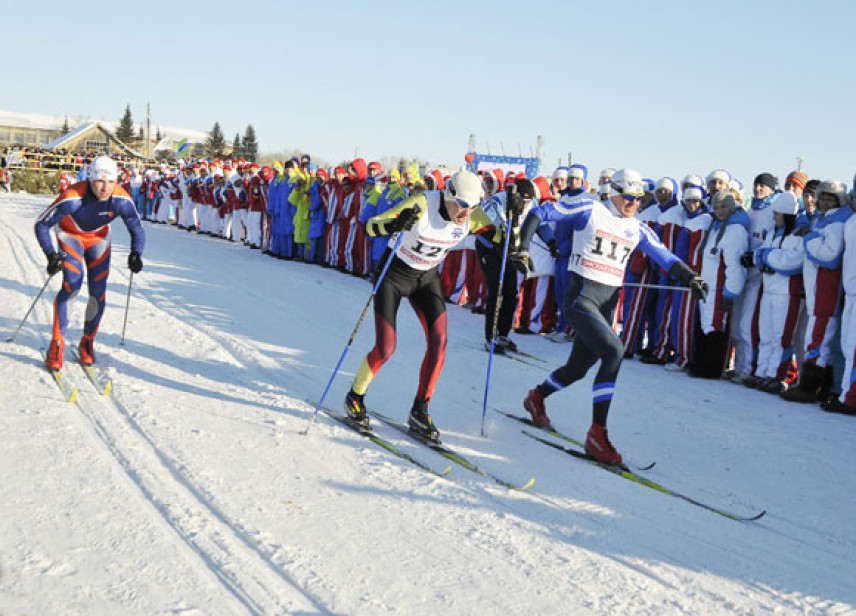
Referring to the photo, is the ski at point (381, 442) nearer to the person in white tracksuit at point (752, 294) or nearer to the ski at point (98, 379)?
the ski at point (98, 379)

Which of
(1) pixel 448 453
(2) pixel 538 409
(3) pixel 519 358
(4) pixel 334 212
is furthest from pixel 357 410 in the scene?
(4) pixel 334 212

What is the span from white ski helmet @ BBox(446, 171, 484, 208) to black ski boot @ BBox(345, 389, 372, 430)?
163 cm

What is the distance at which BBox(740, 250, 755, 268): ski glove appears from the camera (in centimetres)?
823

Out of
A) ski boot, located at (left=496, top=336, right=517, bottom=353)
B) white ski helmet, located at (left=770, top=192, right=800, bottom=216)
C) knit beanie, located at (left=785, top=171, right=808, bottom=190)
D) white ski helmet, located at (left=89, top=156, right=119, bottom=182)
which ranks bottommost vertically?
ski boot, located at (left=496, top=336, right=517, bottom=353)

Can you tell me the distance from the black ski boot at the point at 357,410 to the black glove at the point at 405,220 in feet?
4.23

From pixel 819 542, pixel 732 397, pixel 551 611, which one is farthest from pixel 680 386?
pixel 551 611

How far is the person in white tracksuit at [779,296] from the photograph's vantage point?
781 centimetres

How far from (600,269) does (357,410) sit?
6.86ft

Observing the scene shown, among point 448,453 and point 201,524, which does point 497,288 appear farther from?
point 201,524

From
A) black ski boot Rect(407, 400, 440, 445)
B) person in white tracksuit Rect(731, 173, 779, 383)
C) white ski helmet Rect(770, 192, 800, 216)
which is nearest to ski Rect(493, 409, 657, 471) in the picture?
black ski boot Rect(407, 400, 440, 445)

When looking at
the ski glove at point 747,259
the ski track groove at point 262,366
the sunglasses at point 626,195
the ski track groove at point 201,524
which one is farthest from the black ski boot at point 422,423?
the ski glove at point 747,259

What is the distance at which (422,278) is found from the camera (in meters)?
5.95

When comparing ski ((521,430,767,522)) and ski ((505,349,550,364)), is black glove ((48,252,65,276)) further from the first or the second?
ski ((505,349,550,364))

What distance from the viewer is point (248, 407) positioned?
606 cm
